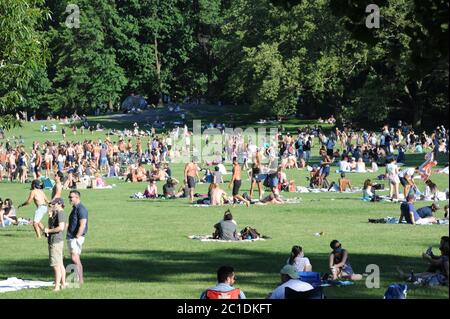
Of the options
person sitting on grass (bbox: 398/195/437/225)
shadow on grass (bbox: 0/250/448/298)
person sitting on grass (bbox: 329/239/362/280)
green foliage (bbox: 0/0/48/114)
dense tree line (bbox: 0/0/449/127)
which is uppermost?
dense tree line (bbox: 0/0/449/127)

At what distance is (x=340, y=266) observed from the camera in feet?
62.2

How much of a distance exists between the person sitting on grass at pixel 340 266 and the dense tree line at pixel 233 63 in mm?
13591

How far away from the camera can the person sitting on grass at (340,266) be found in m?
18.9

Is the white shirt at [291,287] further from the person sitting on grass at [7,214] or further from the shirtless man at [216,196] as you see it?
the shirtless man at [216,196]

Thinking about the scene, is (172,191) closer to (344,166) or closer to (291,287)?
(344,166)

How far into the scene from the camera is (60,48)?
99375 millimetres

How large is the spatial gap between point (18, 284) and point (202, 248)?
610cm

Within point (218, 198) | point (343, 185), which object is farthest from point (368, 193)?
point (218, 198)

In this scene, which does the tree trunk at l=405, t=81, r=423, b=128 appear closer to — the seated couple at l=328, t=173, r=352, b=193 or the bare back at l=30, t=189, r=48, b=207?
the seated couple at l=328, t=173, r=352, b=193

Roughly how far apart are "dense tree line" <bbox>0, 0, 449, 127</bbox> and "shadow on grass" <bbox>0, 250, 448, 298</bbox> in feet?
31.4

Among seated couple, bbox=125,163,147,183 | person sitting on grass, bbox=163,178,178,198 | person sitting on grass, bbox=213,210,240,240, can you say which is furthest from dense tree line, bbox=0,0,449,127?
person sitting on grass, bbox=213,210,240,240

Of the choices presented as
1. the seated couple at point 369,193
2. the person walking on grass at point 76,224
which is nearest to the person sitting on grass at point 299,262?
the person walking on grass at point 76,224

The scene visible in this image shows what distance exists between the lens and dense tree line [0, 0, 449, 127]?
Answer: 7394 cm
